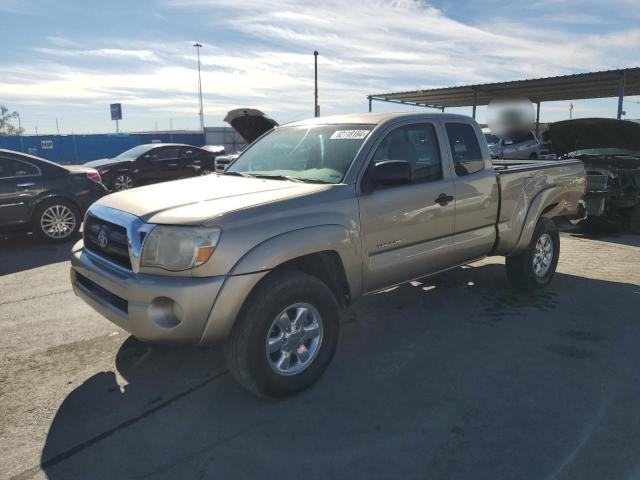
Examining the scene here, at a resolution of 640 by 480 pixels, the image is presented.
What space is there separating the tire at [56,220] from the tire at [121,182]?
5414mm

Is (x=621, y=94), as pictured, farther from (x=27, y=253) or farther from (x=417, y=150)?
(x=27, y=253)

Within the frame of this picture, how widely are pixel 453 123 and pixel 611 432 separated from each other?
9.18ft

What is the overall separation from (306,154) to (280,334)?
1.57 metres

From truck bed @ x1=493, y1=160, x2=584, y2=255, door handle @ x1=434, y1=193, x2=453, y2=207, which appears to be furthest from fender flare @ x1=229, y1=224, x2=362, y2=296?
truck bed @ x1=493, y1=160, x2=584, y2=255

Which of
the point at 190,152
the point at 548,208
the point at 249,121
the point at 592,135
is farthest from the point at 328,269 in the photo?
the point at 190,152

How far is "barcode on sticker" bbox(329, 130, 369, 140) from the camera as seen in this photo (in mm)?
3969

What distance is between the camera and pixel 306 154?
4.16 metres

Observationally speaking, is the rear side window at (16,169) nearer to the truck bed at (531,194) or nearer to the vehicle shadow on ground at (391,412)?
the vehicle shadow on ground at (391,412)

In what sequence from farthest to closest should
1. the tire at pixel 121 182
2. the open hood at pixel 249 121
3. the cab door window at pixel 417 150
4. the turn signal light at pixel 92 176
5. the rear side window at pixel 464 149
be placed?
the tire at pixel 121 182 < the open hood at pixel 249 121 < the turn signal light at pixel 92 176 < the rear side window at pixel 464 149 < the cab door window at pixel 417 150

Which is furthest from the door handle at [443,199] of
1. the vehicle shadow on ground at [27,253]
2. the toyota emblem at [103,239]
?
the vehicle shadow on ground at [27,253]

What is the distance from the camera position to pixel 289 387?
10.8 feet

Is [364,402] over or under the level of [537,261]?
under

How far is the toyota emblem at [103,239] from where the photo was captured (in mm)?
3423

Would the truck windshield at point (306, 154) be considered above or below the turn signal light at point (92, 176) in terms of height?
above
